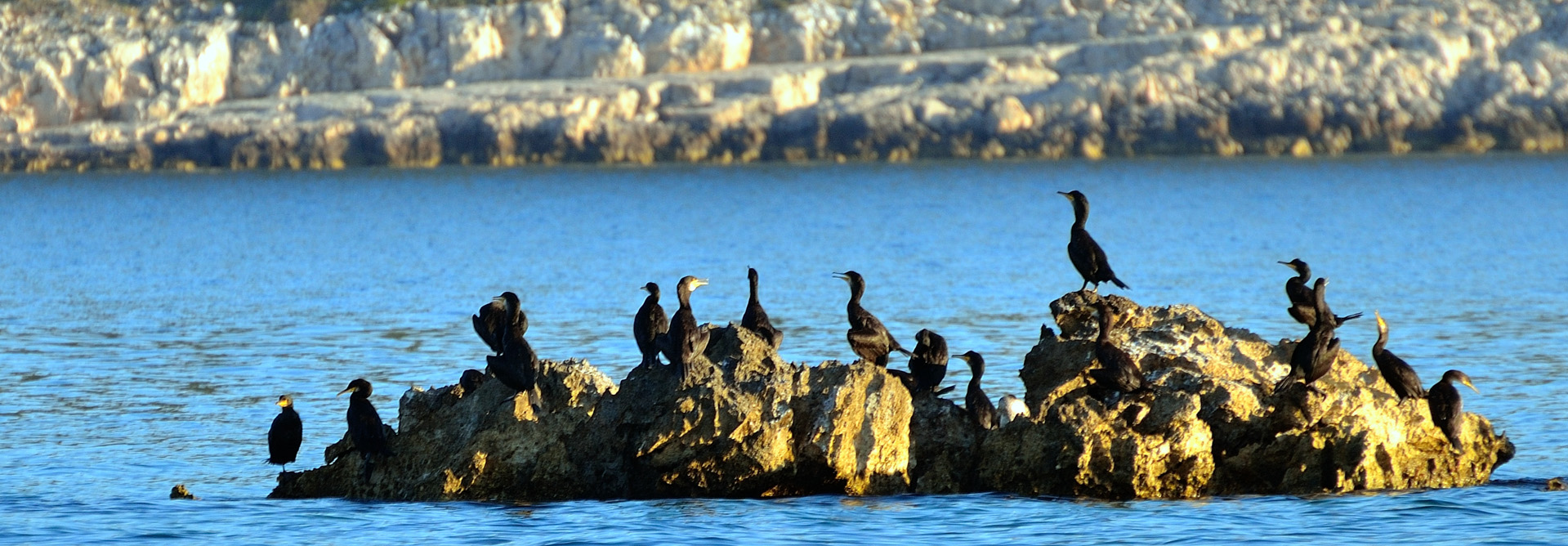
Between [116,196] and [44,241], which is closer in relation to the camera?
[44,241]

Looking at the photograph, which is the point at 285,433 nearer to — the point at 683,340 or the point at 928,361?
the point at 683,340

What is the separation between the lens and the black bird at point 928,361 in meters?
14.4

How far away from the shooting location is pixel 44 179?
9562cm

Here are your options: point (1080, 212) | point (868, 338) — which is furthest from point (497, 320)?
point (1080, 212)

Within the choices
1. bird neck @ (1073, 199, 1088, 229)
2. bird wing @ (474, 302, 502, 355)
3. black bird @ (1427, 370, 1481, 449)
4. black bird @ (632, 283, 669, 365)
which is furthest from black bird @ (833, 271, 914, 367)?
black bird @ (1427, 370, 1481, 449)

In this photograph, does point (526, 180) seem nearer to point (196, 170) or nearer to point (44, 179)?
point (196, 170)

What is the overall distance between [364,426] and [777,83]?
2777 inches

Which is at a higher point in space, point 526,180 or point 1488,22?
point 1488,22

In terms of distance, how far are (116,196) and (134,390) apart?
212 feet

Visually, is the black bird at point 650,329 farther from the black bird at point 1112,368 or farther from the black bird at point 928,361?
the black bird at point 1112,368

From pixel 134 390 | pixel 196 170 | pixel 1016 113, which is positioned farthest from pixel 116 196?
pixel 134 390

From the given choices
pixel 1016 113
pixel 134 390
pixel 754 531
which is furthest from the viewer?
pixel 1016 113

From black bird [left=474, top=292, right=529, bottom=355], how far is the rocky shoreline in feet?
229

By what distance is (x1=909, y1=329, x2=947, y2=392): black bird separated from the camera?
14.4 metres
